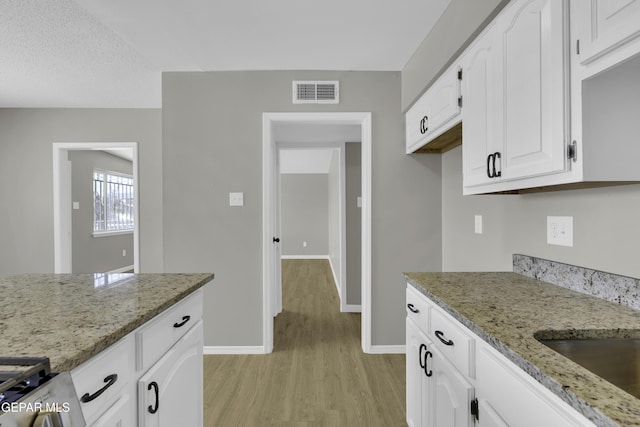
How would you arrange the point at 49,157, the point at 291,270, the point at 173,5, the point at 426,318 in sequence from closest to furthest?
the point at 426,318 < the point at 173,5 < the point at 49,157 < the point at 291,270

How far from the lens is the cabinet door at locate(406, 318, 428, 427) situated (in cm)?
147

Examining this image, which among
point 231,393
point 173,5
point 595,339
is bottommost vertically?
point 231,393

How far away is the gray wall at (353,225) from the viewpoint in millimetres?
4000

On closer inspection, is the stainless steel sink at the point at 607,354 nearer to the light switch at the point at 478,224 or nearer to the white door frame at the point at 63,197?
the light switch at the point at 478,224

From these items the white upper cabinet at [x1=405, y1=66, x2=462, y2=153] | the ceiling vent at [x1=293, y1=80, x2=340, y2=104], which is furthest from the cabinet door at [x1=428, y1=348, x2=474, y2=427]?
the ceiling vent at [x1=293, y1=80, x2=340, y2=104]

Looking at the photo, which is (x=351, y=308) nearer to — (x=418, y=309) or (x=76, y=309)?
(x=418, y=309)

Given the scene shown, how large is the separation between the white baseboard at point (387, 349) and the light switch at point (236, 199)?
5.52 ft

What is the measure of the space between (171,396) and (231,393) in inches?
45.1

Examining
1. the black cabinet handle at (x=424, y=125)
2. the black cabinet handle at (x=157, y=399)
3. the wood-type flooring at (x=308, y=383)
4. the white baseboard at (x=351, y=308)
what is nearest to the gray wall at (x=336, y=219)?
the white baseboard at (x=351, y=308)

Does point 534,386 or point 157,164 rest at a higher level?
point 157,164

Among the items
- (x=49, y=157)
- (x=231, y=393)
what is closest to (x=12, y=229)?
(x=49, y=157)

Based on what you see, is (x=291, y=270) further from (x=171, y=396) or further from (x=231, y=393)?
(x=171, y=396)

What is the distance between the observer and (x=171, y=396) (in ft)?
3.89

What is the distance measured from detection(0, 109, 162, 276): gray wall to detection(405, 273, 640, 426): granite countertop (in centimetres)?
393
